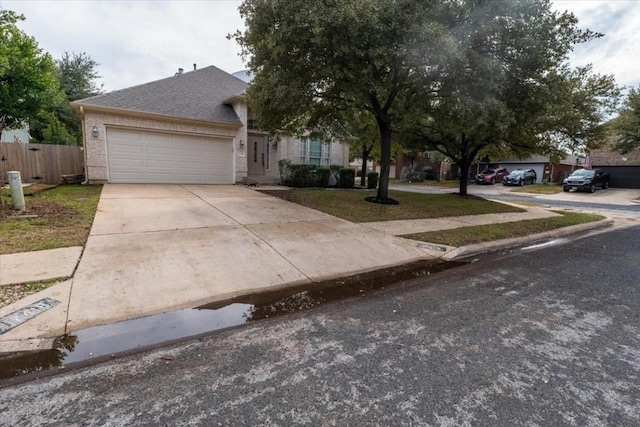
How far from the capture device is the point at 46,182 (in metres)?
12.7

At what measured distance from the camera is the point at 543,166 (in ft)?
107

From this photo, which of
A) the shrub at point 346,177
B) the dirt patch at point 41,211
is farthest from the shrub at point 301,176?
the dirt patch at point 41,211

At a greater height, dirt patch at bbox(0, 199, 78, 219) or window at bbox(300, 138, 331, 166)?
window at bbox(300, 138, 331, 166)

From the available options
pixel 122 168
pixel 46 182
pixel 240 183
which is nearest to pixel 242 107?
pixel 240 183

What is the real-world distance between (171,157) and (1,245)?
31.2 ft

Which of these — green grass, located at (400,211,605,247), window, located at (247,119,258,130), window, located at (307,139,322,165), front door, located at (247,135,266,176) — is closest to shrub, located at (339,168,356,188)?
window, located at (307,139,322,165)

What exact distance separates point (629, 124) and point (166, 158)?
29.3m

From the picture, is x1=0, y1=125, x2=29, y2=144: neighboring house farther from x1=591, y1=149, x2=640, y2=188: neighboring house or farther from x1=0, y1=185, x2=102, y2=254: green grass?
x1=591, y1=149, x2=640, y2=188: neighboring house

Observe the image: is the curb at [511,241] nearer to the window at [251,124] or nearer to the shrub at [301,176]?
the shrub at [301,176]

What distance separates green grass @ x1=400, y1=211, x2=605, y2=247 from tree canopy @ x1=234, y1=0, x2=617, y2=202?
262cm

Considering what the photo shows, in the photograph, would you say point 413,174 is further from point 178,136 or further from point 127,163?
point 127,163

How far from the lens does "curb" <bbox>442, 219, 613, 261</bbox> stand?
20.8 ft

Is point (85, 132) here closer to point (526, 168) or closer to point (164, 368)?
point (164, 368)

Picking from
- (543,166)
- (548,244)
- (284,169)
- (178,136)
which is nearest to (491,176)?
(543,166)
